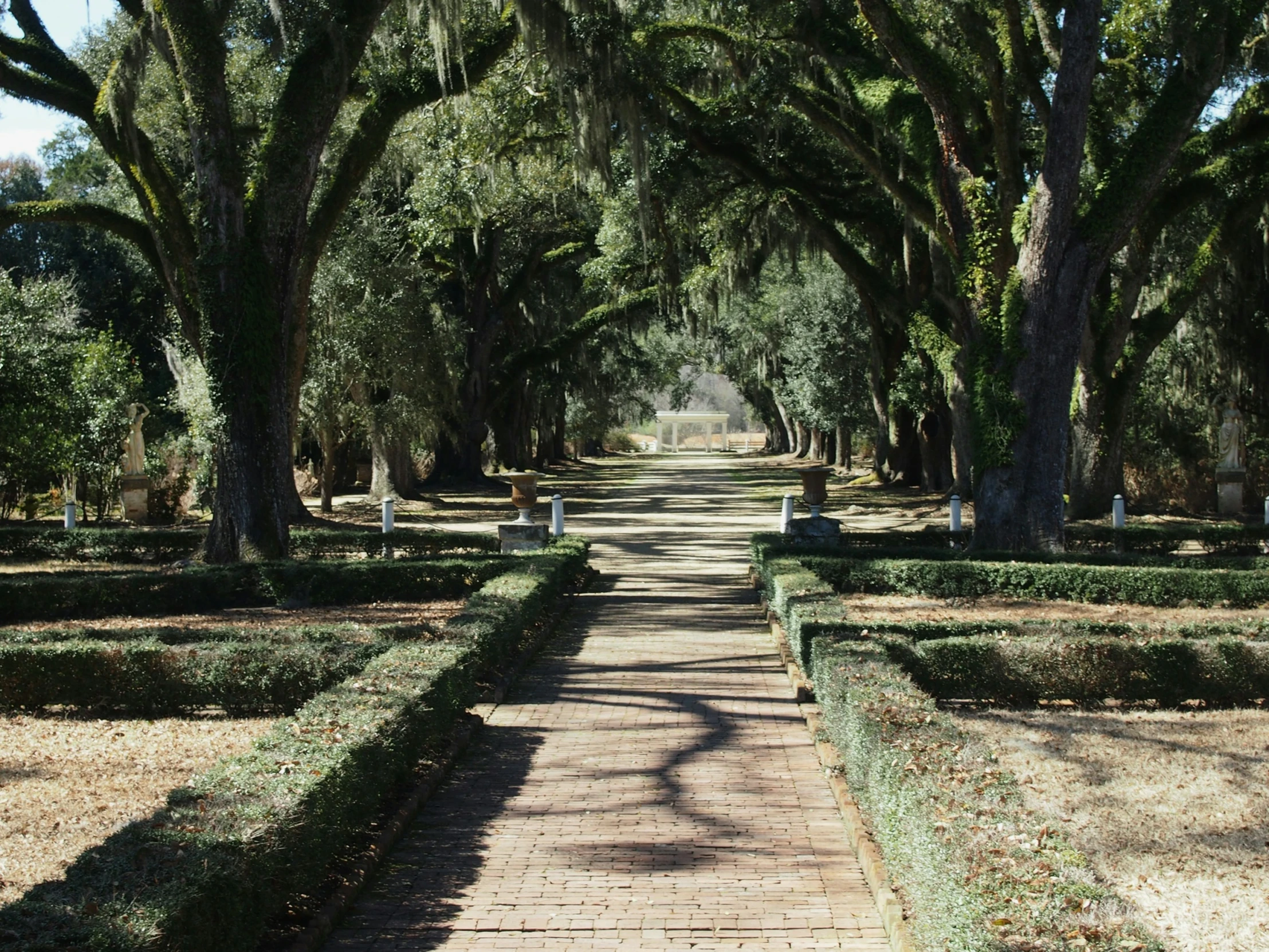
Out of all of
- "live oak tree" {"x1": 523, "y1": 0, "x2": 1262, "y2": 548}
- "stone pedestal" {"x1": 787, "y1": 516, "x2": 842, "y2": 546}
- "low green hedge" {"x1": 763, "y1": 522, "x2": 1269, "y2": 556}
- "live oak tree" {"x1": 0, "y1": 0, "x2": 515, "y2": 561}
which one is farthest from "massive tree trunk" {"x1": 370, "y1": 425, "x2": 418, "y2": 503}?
"low green hedge" {"x1": 763, "y1": 522, "x2": 1269, "y2": 556}

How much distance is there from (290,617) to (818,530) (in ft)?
25.0

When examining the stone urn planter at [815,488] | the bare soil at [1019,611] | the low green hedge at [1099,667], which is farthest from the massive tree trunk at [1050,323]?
the low green hedge at [1099,667]

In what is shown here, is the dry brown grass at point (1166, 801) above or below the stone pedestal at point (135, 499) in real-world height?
below

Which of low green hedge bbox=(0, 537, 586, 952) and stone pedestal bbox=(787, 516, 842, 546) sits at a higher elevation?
stone pedestal bbox=(787, 516, 842, 546)

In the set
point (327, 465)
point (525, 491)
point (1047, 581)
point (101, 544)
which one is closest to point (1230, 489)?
point (1047, 581)

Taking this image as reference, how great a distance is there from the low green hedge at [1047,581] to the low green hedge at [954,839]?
22.4 ft

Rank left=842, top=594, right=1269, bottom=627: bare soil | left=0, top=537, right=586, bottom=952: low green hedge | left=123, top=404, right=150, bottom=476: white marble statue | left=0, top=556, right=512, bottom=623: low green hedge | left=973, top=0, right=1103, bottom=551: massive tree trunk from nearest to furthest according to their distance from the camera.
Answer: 1. left=0, top=537, right=586, bottom=952: low green hedge
2. left=842, top=594, right=1269, bottom=627: bare soil
3. left=0, top=556, right=512, bottom=623: low green hedge
4. left=973, top=0, right=1103, bottom=551: massive tree trunk
5. left=123, top=404, right=150, bottom=476: white marble statue

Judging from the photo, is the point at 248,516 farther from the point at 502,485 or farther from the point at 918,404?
the point at 502,485

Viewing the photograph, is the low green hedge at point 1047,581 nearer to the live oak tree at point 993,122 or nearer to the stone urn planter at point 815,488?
the live oak tree at point 993,122

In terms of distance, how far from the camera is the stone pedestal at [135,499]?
23.6 m

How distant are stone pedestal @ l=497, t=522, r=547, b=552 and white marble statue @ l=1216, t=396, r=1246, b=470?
14495 mm

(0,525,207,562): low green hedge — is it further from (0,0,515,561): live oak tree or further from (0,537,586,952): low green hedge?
(0,537,586,952): low green hedge

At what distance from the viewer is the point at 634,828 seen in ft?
19.9

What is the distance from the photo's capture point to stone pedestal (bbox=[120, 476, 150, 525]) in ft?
77.5
